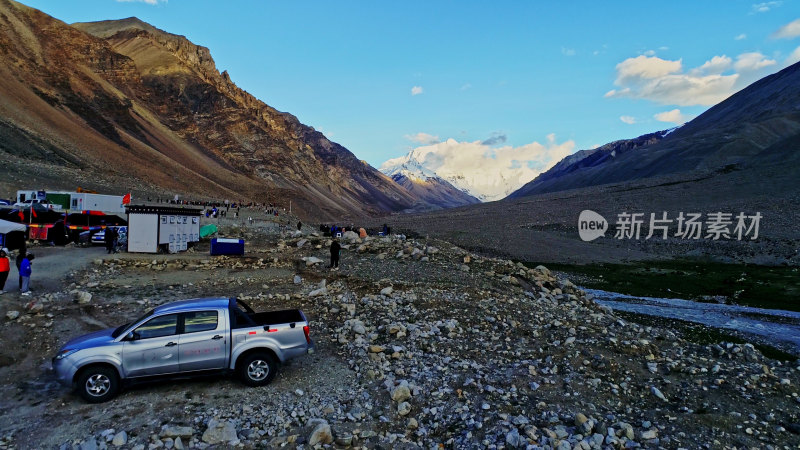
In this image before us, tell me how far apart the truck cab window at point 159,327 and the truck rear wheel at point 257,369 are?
165cm

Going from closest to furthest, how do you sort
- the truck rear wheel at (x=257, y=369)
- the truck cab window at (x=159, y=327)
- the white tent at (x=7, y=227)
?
1. the truck cab window at (x=159, y=327)
2. the truck rear wheel at (x=257, y=369)
3. the white tent at (x=7, y=227)

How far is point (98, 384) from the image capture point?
9.37m

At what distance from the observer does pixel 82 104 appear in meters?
111

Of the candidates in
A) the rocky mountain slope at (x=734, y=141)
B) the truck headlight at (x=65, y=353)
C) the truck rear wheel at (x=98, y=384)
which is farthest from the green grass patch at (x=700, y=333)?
the rocky mountain slope at (x=734, y=141)

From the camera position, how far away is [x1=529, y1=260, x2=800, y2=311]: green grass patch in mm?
34094

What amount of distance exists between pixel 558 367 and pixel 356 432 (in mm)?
5971

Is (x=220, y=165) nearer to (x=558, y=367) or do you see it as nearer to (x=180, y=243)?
(x=180, y=243)

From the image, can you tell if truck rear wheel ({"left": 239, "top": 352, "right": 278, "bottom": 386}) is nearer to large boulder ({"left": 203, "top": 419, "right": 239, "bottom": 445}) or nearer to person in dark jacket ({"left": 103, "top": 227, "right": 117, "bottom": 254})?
large boulder ({"left": 203, "top": 419, "right": 239, "bottom": 445})

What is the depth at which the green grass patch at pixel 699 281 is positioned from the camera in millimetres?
34094

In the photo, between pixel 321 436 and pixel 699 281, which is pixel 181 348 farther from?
pixel 699 281

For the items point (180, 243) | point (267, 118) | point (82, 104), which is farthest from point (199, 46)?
point (180, 243)

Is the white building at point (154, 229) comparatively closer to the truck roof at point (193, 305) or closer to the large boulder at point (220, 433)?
the truck roof at point (193, 305)

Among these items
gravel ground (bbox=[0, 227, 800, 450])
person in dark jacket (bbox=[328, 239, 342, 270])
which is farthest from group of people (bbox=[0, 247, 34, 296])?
person in dark jacket (bbox=[328, 239, 342, 270])

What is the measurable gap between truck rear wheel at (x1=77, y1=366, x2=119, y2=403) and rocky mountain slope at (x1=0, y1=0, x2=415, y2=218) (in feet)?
196
